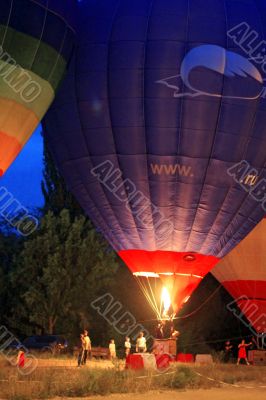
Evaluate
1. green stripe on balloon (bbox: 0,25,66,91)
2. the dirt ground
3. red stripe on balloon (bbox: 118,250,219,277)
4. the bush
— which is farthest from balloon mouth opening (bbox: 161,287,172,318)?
green stripe on balloon (bbox: 0,25,66,91)

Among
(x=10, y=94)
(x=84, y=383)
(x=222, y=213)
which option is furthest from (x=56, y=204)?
(x=84, y=383)

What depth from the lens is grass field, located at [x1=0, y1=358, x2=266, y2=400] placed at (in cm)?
1314

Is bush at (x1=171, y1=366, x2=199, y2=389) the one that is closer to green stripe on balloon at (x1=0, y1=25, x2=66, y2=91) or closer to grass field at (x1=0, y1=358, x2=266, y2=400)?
grass field at (x1=0, y1=358, x2=266, y2=400)

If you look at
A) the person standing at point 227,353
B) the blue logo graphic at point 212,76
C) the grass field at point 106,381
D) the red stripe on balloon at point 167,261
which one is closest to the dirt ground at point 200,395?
the grass field at point 106,381

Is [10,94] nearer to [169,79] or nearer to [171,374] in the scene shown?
[169,79]

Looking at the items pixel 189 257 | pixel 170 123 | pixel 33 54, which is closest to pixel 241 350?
pixel 189 257

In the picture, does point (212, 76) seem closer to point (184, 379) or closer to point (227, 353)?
point (184, 379)

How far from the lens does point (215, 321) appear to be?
1243 inches

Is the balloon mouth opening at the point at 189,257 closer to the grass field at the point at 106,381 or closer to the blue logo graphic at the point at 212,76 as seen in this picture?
the grass field at the point at 106,381

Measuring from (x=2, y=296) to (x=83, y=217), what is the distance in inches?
175

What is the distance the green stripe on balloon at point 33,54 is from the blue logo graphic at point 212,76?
3061 mm

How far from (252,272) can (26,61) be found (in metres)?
13.2

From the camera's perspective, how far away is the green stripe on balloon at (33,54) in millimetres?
15156

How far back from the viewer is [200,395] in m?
14.2
